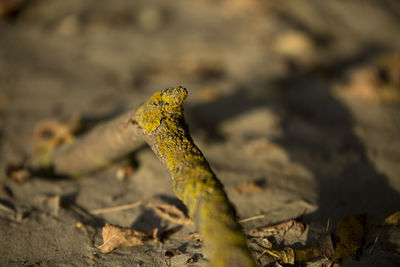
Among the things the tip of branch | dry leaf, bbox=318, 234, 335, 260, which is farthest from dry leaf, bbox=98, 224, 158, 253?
dry leaf, bbox=318, 234, 335, 260

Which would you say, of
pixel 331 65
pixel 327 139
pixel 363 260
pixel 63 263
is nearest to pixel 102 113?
pixel 63 263

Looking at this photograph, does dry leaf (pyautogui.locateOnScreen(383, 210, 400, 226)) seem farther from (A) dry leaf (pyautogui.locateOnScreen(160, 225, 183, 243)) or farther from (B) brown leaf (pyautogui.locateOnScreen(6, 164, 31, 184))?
(B) brown leaf (pyautogui.locateOnScreen(6, 164, 31, 184))

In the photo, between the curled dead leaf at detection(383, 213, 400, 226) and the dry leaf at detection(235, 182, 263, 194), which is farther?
the dry leaf at detection(235, 182, 263, 194)

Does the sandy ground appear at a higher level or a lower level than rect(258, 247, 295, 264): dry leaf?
higher

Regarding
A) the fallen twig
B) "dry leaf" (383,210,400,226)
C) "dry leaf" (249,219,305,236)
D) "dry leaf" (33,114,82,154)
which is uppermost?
"dry leaf" (33,114,82,154)

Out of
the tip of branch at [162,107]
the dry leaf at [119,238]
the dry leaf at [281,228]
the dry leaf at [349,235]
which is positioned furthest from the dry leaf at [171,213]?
the dry leaf at [349,235]

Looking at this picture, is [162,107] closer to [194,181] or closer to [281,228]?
[194,181]

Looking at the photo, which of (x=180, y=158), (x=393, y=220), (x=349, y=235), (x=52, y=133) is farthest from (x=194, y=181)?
(x=52, y=133)
